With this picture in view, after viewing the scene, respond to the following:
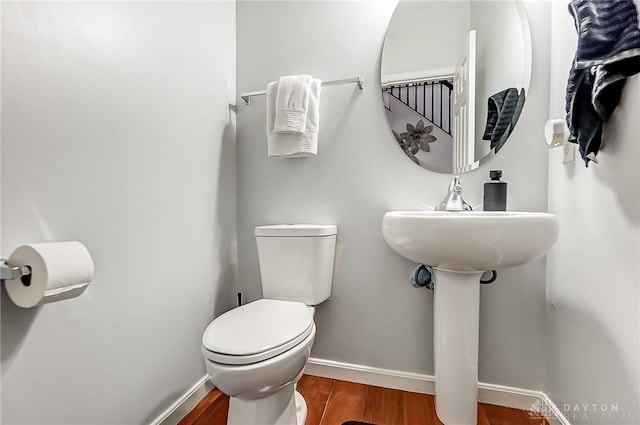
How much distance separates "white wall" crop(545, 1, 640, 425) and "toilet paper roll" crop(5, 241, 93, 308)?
1320 mm

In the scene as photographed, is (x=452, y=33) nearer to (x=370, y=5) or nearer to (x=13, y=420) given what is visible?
(x=370, y=5)

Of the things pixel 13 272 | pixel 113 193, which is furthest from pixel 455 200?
pixel 13 272

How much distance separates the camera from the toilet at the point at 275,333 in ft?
2.88

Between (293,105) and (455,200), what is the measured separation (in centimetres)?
80

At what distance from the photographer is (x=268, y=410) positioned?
102 centimetres

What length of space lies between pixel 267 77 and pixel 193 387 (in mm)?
1466

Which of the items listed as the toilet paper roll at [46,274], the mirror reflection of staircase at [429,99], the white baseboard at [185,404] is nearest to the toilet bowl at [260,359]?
the white baseboard at [185,404]

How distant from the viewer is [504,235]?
86cm

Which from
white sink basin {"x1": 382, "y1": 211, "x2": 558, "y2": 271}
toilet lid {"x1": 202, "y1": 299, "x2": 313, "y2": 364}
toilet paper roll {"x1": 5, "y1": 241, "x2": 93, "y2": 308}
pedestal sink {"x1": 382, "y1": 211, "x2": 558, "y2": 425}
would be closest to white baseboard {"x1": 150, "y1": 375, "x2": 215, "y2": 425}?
toilet lid {"x1": 202, "y1": 299, "x2": 313, "y2": 364}

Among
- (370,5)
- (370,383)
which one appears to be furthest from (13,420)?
(370,5)

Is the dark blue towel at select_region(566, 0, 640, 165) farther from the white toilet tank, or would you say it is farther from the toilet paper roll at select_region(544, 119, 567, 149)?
the white toilet tank

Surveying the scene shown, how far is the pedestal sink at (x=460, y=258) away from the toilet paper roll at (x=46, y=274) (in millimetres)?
858

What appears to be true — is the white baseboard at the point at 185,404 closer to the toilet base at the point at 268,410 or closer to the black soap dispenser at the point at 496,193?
→ the toilet base at the point at 268,410

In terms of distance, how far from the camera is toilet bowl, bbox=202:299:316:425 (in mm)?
868
